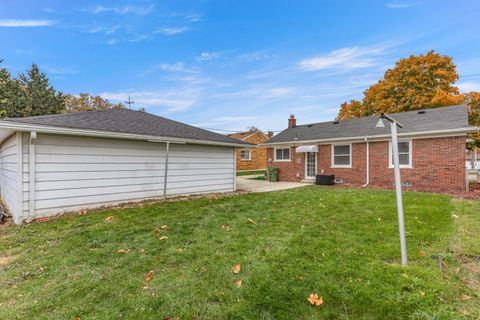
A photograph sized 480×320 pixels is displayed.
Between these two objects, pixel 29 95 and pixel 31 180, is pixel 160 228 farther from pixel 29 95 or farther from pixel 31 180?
pixel 29 95

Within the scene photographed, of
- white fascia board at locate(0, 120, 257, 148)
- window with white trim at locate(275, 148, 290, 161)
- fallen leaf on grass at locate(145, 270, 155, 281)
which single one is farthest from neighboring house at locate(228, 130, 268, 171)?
fallen leaf on grass at locate(145, 270, 155, 281)

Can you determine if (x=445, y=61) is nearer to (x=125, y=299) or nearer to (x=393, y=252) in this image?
(x=393, y=252)

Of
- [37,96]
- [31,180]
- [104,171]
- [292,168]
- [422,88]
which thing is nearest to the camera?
[31,180]

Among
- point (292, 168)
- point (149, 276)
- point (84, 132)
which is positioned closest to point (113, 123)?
point (84, 132)

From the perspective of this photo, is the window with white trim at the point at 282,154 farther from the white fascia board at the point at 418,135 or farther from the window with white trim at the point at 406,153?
the window with white trim at the point at 406,153

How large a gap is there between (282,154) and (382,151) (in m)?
6.15

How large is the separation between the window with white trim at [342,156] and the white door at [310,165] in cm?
126

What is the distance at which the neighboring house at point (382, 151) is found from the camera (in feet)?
31.6

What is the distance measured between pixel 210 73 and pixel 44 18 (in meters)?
8.42

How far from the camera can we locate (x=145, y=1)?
9.24 meters

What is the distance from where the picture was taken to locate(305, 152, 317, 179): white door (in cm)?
1434

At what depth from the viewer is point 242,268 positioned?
3010 millimetres

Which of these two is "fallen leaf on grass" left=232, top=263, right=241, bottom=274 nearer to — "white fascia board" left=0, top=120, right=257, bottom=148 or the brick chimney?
"white fascia board" left=0, top=120, right=257, bottom=148

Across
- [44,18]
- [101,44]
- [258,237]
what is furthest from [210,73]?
[258,237]
